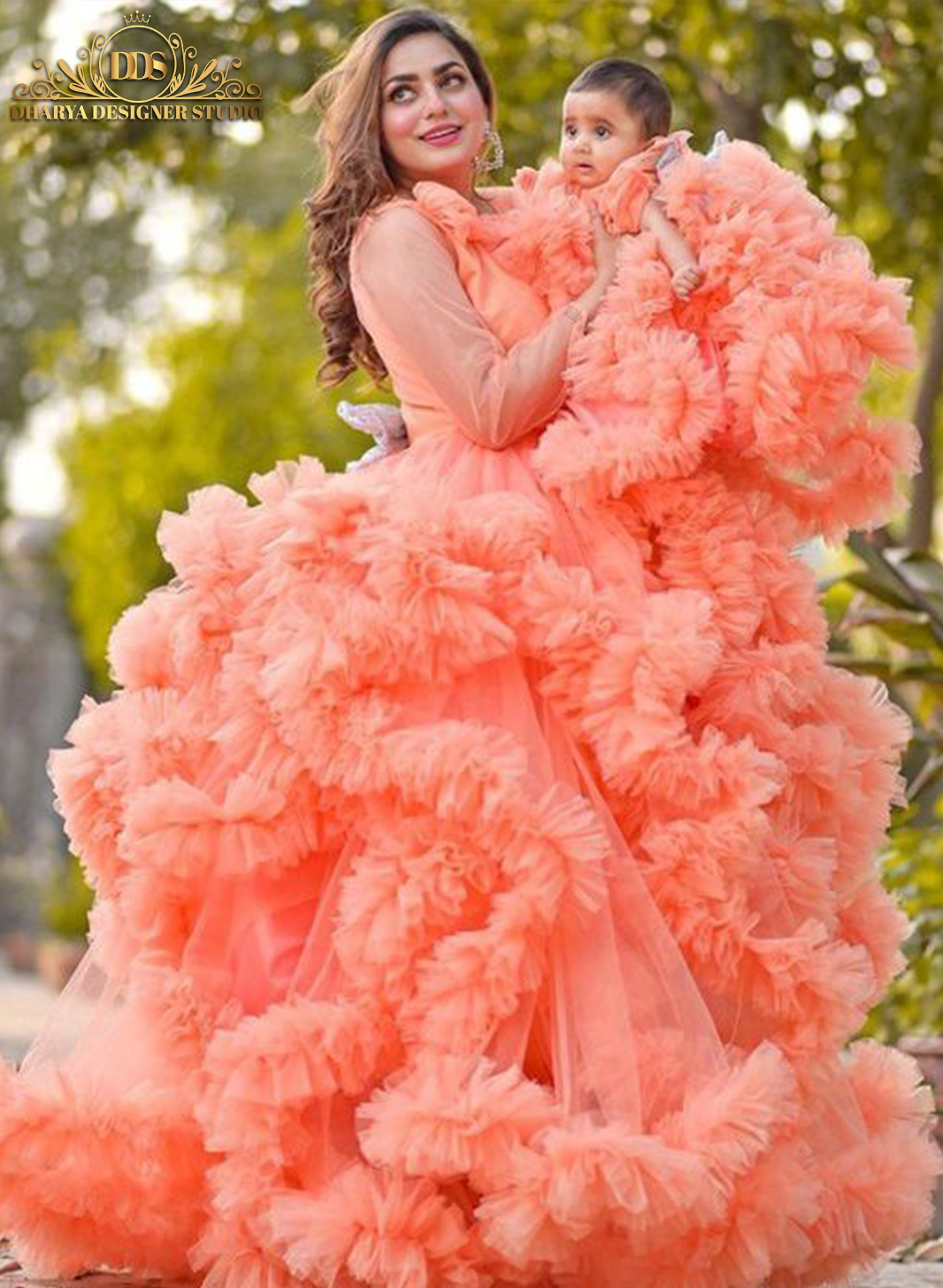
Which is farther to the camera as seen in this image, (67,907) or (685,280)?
(67,907)

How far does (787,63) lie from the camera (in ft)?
24.1

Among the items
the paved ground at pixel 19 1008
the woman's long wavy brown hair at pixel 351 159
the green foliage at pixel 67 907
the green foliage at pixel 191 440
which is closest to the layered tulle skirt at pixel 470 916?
the woman's long wavy brown hair at pixel 351 159

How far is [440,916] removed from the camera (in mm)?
3387

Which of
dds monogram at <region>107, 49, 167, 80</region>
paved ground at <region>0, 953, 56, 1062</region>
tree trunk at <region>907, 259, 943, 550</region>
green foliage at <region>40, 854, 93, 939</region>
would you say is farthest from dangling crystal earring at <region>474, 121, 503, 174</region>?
green foliage at <region>40, 854, 93, 939</region>

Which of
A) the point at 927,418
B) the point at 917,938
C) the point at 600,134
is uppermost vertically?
the point at 600,134

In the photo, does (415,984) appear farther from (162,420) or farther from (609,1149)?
(162,420)

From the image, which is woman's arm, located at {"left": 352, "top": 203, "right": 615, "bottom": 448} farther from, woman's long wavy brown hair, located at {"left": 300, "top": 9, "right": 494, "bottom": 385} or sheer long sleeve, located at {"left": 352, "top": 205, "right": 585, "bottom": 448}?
woman's long wavy brown hair, located at {"left": 300, "top": 9, "right": 494, "bottom": 385}

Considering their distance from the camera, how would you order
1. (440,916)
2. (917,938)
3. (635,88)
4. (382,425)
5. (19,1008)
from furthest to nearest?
(19,1008)
(917,938)
(382,425)
(635,88)
(440,916)

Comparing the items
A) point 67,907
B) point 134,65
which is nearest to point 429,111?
point 134,65

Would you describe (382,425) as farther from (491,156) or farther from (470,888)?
(470,888)

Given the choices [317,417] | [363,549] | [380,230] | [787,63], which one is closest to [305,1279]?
[363,549]

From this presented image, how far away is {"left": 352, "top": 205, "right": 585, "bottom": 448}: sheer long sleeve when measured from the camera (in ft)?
12.0

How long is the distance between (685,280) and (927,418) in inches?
155

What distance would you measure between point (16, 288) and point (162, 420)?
867 centimetres
